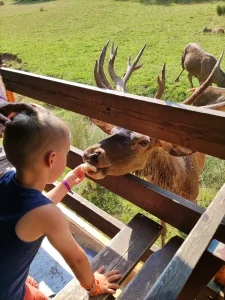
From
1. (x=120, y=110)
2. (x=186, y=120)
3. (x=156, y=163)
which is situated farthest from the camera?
(x=156, y=163)

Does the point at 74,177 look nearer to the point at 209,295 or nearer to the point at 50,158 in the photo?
the point at 50,158

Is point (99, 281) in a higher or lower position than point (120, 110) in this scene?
lower

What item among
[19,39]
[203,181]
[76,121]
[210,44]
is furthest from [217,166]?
[19,39]

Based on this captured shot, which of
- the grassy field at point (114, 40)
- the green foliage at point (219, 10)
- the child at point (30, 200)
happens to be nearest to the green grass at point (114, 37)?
the grassy field at point (114, 40)

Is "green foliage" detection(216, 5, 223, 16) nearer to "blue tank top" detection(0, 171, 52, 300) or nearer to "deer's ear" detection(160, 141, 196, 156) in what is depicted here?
"deer's ear" detection(160, 141, 196, 156)

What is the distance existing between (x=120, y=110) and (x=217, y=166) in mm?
4091

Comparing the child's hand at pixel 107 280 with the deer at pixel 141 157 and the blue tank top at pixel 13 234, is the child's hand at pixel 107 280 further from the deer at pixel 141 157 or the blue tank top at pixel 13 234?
the deer at pixel 141 157

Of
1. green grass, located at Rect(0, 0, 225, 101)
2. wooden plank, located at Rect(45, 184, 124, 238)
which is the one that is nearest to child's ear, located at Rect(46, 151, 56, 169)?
wooden plank, located at Rect(45, 184, 124, 238)

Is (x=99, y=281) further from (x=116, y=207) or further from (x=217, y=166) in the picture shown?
(x=217, y=166)

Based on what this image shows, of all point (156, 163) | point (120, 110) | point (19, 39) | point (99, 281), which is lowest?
point (19, 39)

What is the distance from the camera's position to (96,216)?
8.41 feet

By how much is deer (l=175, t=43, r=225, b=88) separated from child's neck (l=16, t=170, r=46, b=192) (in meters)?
8.48

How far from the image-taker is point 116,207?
4816mm

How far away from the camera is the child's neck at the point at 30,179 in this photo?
1337 mm
